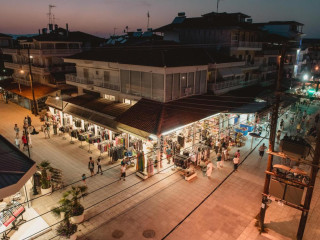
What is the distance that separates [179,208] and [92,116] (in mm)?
12283

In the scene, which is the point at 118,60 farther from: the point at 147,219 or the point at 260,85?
the point at 260,85

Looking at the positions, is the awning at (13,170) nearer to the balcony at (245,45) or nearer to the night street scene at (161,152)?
the night street scene at (161,152)

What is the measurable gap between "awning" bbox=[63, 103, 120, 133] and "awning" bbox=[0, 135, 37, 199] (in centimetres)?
856

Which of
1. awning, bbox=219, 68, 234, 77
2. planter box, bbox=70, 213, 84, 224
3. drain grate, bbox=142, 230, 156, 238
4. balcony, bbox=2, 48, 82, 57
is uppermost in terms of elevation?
balcony, bbox=2, 48, 82, 57

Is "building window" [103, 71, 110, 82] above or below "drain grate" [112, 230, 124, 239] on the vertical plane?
above

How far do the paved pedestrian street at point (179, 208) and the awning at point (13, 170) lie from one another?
6.88 feet

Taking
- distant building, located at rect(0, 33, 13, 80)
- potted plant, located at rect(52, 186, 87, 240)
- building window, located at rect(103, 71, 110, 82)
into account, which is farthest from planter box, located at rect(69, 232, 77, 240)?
distant building, located at rect(0, 33, 13, 80)

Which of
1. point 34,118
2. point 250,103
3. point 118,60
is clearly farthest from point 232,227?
point 34,118

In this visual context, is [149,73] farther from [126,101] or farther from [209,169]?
[209,169]

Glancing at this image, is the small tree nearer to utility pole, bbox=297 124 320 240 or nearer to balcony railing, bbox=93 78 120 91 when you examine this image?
balcony railing, bbox=93 78 120 91

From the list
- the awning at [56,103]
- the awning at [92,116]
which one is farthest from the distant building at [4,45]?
the awning at [92,116]

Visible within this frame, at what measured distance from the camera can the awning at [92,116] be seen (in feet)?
64.1

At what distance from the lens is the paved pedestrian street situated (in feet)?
39.0

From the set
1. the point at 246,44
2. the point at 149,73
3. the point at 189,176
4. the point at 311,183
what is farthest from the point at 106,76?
the point at 311,183
